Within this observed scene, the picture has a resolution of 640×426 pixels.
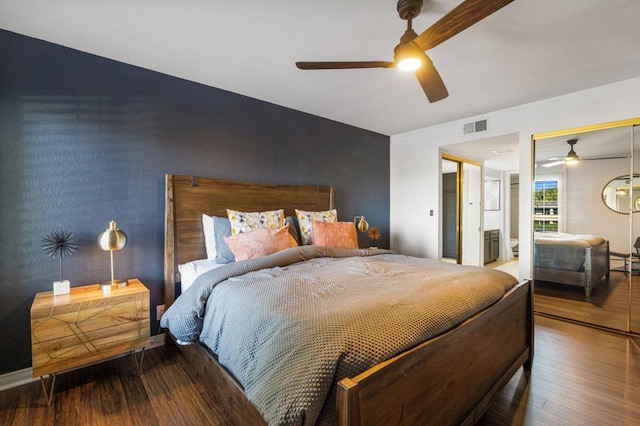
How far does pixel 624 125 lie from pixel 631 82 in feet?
1.28

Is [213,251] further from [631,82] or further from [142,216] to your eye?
[631,82]

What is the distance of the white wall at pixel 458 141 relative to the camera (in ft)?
9.52

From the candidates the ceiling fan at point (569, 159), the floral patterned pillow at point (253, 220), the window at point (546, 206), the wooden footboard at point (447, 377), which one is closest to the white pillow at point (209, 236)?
the floral patterned pillow at point (253, 220)

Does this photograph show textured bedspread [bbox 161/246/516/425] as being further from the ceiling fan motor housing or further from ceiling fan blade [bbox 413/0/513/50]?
the ceiling fan motor housing

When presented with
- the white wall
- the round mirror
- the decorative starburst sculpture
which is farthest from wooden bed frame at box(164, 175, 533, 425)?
the white wall

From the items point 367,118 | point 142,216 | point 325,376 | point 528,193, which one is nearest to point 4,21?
point 142,216

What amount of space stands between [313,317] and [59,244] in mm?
2008

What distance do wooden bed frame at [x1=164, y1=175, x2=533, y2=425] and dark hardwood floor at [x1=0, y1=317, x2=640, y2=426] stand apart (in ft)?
0.56

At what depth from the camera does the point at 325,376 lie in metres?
0.99

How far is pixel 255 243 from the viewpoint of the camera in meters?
2.54

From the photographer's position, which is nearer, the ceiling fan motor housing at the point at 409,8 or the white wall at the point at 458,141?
the ceiling fan motor housing at the point at 409,8

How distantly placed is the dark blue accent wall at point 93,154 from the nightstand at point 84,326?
35cm

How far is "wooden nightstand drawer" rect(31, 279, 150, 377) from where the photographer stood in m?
1.81

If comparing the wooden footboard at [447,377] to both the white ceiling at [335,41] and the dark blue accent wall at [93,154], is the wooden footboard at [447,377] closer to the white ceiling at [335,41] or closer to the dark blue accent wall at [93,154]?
the white ceiling at [335,41]
